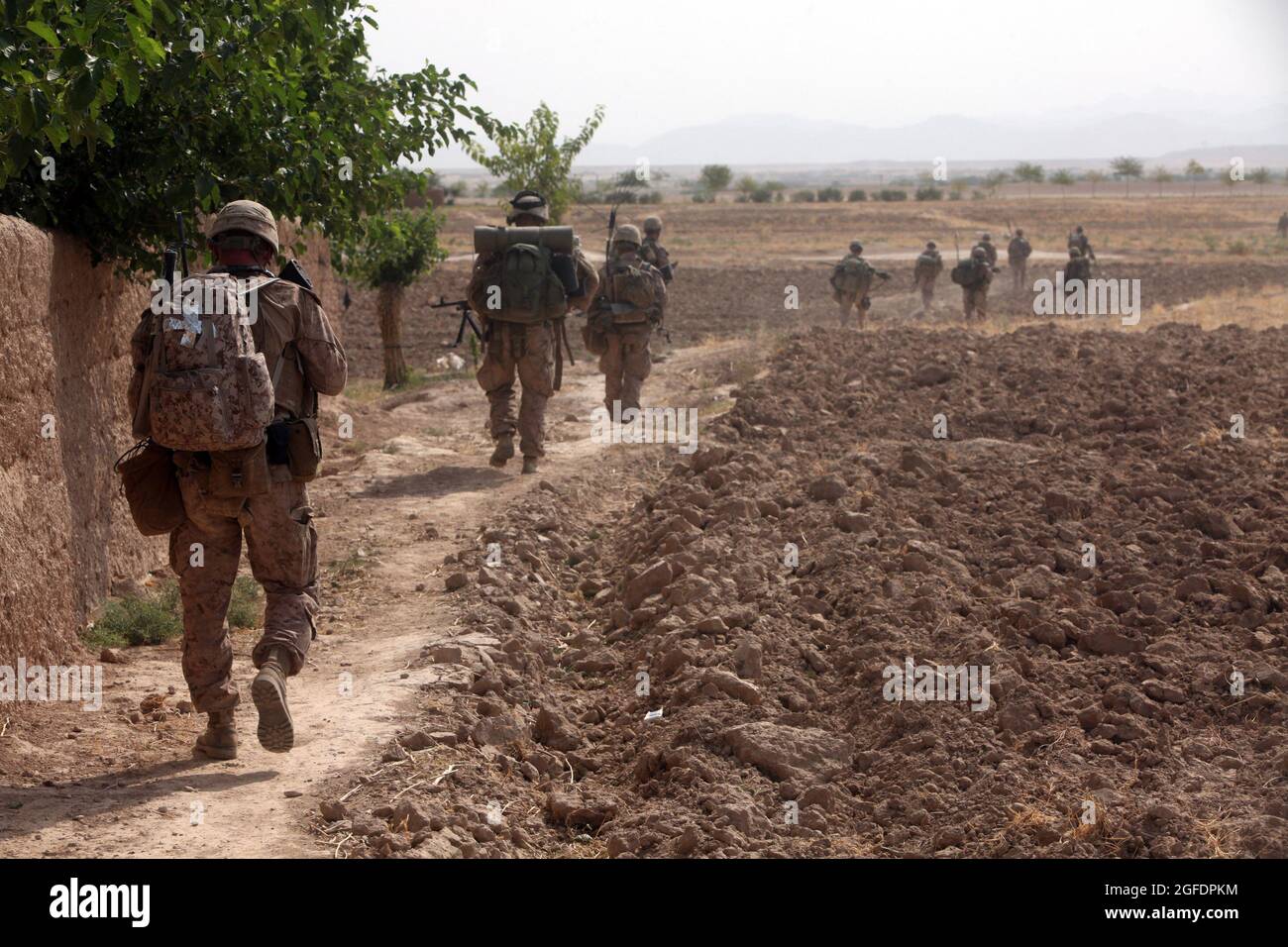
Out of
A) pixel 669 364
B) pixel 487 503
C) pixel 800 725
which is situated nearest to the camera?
pixel 800 725

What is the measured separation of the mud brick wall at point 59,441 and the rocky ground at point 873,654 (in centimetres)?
174

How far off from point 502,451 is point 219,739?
603cm

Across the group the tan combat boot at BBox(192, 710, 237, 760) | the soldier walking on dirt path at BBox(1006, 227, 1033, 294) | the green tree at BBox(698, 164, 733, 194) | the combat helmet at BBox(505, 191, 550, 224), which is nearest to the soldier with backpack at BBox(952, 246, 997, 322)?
the soldier walking on dirt path at BBox(1006, 227, 1033, 294)

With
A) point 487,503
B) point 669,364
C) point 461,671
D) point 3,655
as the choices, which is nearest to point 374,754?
point 461,671

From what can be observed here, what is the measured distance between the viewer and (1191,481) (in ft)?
30.7

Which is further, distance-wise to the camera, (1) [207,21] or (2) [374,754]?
(1) [207,21]

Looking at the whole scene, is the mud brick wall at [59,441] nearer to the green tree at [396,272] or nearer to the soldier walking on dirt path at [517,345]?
the soldier walking on dirt path at [517,345]

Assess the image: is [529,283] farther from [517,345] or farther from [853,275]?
[853,275]

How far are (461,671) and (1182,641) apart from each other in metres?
3.28

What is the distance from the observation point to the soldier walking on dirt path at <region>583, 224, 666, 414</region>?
12.4 meters

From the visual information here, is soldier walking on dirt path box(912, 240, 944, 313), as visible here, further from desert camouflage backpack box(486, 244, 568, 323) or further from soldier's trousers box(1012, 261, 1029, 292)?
desert camouflage backpack box(486, 244, 568, 323)

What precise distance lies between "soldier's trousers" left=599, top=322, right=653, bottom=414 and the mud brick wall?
16.8 ft

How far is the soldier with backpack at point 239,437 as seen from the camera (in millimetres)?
4953
